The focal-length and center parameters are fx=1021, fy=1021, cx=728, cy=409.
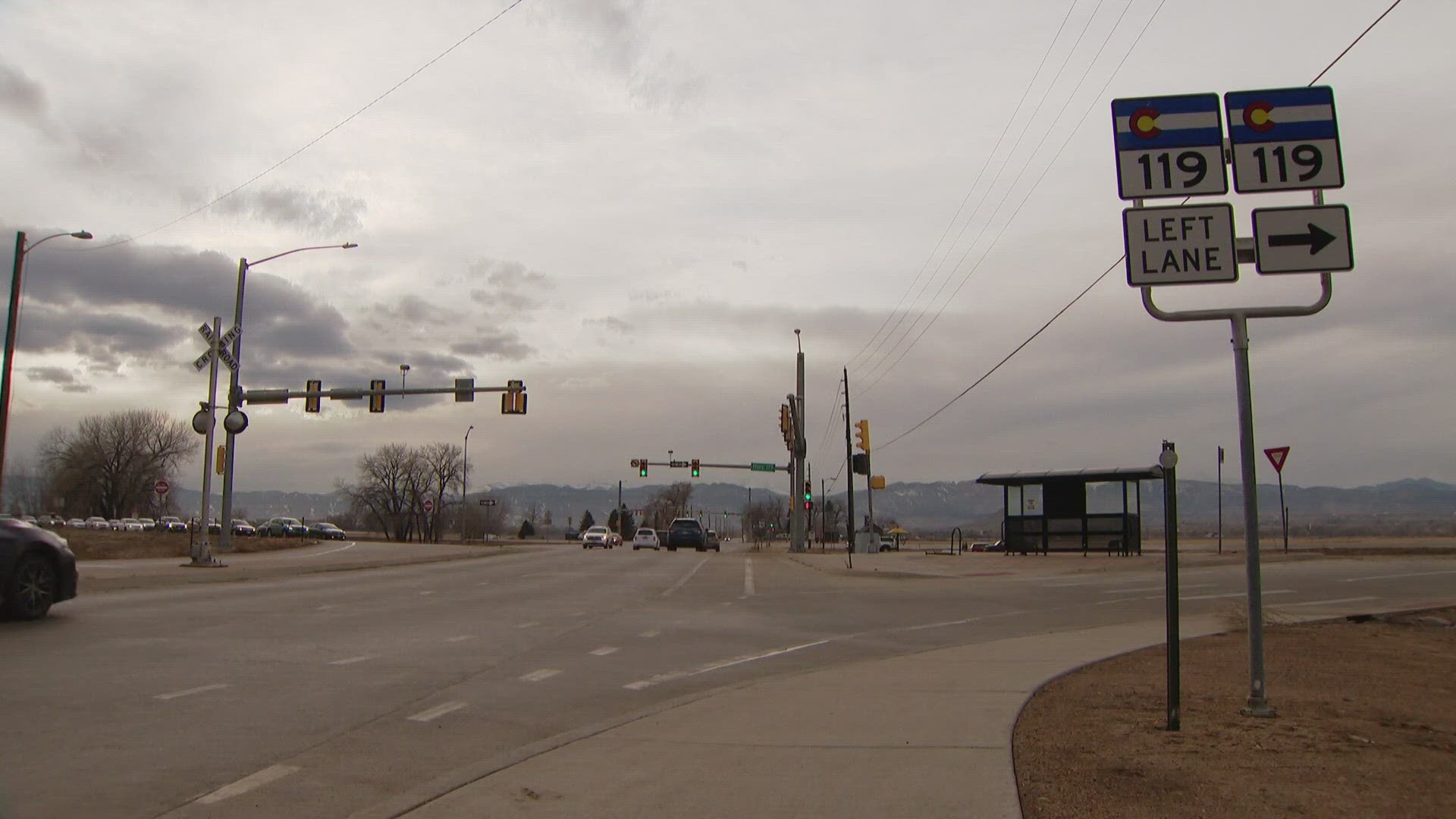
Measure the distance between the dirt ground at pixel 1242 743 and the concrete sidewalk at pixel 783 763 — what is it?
340 mm

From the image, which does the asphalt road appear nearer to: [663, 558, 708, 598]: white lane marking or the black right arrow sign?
[663, 558, 708, 598]: white lane marking

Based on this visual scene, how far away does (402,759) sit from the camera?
21.2 feet

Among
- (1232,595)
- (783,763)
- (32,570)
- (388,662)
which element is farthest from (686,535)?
(783,763)

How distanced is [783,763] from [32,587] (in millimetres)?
10269

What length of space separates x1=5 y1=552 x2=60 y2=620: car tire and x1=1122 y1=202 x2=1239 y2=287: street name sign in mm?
12355

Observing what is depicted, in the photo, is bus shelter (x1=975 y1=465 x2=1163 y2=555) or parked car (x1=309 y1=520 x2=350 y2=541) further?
parked car (x1=309 y1=520 x2=350 y2=541)

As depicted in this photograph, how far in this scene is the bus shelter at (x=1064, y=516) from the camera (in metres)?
34.2

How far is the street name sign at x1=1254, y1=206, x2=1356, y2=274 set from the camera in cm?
776

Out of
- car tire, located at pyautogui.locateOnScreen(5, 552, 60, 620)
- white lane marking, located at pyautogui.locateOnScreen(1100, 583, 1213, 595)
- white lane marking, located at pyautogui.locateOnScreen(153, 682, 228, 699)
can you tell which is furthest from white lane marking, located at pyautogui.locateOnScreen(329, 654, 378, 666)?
white lane marking, located at pyautogui.locateOnScreen(1100, 583, 1213, 595)

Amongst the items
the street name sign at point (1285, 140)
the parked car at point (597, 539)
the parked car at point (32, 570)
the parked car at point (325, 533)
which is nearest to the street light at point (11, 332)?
the parked car at point (32, 570)

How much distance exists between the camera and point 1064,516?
3534 cm

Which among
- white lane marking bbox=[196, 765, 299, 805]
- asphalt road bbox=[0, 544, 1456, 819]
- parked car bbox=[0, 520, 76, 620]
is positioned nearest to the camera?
white lane marking bbox=[196, 765, 299, 805]

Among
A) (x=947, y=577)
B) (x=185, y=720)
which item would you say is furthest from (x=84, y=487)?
(x=185, y=720)

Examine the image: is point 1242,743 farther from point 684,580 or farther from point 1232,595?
point 684,580
